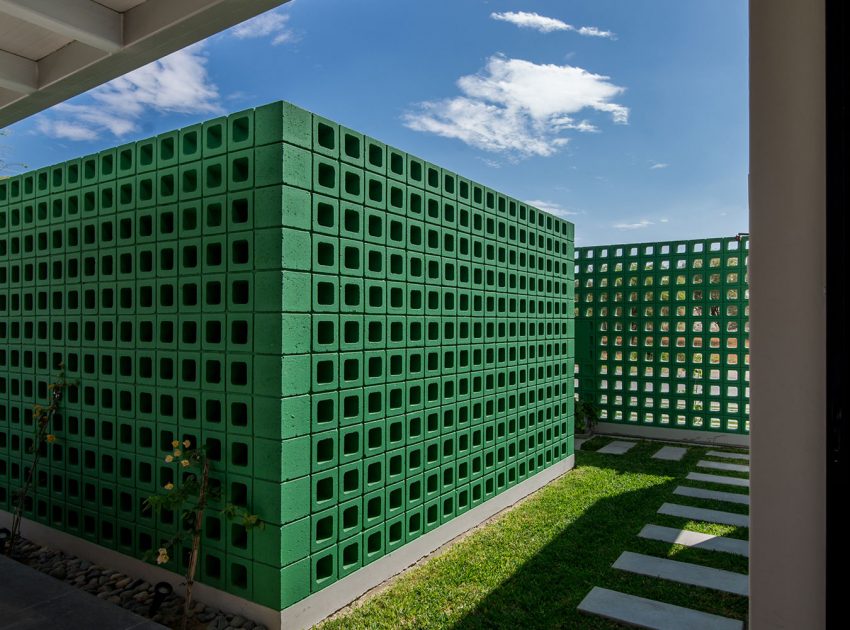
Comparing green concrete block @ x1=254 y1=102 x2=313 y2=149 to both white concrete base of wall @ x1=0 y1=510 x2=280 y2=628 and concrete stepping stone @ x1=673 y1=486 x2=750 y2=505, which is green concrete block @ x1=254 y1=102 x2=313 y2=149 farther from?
concrete stepping stone @ x1=673 y1=486 x2=750 y2=505

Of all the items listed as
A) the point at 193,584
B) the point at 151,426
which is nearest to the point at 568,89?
the point at 151,426

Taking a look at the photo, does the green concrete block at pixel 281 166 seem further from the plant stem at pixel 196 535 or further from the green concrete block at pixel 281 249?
the plant stem at pixel 196 535

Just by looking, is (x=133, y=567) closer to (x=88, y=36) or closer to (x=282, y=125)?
(x=282, y=125)

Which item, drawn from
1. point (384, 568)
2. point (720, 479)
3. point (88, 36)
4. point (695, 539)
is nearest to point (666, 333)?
point (720, 479)

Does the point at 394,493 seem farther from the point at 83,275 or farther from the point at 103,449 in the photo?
the point at 83,275

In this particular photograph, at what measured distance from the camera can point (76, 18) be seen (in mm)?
2730

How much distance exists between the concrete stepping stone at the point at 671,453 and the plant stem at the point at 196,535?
20.8 ft

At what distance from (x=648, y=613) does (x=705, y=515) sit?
2214 millimetres

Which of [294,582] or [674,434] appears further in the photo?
[674,434]

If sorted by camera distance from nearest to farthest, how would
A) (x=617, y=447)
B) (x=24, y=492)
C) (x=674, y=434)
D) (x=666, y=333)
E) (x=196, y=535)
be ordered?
(x=196, y=535), (x=24, y=492), (x=617, y=447), (x=674, y=434), (x=666, y=333)

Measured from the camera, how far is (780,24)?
3.85 ft

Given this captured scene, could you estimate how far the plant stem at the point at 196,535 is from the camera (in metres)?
2.98

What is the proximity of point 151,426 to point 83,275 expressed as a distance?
1392 mm

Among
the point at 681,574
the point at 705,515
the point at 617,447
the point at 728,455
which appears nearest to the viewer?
the point at 681,574
